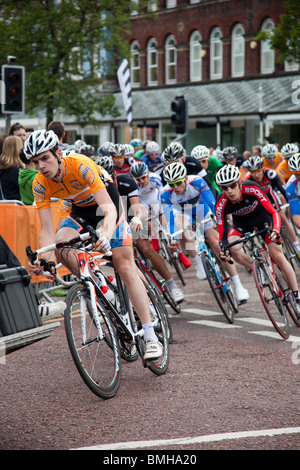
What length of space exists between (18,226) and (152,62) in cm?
4017

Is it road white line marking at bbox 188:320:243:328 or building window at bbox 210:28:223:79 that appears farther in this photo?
building window at bbox 210:28:223:79

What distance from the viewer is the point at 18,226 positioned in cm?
1009

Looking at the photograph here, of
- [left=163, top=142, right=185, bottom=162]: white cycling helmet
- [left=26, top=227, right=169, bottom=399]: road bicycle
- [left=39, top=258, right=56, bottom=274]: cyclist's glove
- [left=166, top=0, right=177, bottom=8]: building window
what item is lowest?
[left=26, top=227, right=169, bottom=399]: road bicycle

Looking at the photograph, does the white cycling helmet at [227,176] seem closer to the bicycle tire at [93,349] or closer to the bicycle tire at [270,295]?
the bicycle tire at [270,295]

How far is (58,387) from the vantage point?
21.5 ft

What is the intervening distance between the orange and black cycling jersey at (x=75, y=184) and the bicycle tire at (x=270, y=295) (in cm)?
286

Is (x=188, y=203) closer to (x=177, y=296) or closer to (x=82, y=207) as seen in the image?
(x=177, y=296)

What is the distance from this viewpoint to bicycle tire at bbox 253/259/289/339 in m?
8.77

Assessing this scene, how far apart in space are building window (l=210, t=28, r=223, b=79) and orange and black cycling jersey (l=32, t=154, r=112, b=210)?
125ft

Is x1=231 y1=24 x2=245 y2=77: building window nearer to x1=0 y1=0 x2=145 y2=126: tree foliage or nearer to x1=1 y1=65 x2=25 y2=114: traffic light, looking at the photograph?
x1=0 y1=0 x2=145 y2=126: tree foliage

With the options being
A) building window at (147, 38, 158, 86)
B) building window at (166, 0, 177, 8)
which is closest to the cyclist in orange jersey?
building window at (166, 0, 177, 8)

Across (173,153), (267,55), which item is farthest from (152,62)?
(173,153)

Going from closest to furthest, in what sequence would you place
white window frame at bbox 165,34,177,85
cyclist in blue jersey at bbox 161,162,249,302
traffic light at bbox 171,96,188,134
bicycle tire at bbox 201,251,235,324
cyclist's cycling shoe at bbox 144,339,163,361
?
1. cyclist's cycling shoe at bbox 144,339,163,361
2. bicycle tire at bbox 201,251,235,324
3. cyclist in blue jersey at bbox 161,162,249,302
4. traffic light at bbox 171,96,188,134
5. white window frame at bbox 165,34,177,85

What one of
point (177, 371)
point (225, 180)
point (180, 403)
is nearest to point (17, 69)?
point (225, 180)
